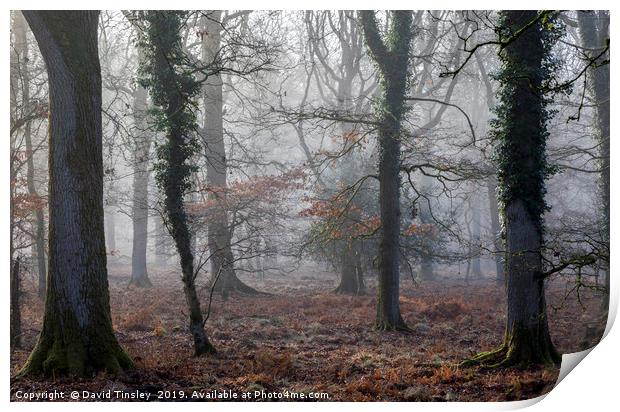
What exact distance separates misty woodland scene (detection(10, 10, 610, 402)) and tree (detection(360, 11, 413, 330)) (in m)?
0.04

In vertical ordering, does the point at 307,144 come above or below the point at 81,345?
above

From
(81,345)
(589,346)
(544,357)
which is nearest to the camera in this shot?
(81,345)

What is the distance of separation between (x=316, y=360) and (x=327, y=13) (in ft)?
22.8

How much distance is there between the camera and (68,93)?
694cm

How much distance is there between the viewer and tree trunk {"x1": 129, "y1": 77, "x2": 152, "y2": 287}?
953cm

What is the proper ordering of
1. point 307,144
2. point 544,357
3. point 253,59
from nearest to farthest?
point 544,357, point 253,59, point 307,144

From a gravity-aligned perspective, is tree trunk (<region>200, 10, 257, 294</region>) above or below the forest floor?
above

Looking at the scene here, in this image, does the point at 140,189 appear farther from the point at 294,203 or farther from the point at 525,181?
the point at 525,181

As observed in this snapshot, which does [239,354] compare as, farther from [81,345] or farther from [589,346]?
[589,346]

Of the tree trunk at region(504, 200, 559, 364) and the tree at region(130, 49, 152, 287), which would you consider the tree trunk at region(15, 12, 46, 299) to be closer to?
the tree at region(130, 49, 152, 287)

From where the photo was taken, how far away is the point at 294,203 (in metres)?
11.7

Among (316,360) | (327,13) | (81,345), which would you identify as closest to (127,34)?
(327,13)

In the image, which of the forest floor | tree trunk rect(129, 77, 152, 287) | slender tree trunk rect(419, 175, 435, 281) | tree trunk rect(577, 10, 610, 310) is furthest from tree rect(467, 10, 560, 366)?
tree trunk rect(129, 77, 152, 287)

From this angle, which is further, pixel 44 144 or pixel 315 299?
pixel 315 299
